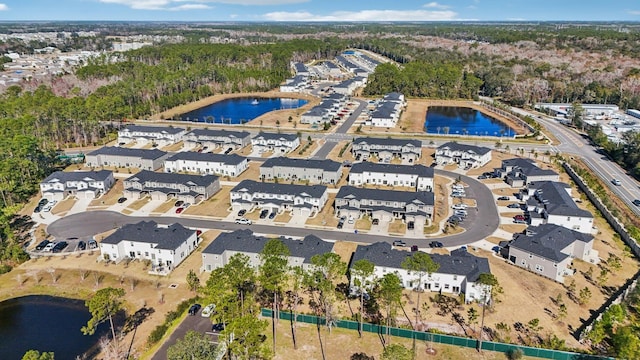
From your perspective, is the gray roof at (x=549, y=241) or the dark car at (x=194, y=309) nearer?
the dark car at (x=194, y=309)

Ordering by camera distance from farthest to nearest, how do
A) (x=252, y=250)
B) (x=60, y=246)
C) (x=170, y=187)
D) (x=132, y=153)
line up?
(x=132, y=153) < (x=170, y=187) < (x=60, y=246) < (x=252, y=250)

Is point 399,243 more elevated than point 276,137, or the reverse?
point 276,137

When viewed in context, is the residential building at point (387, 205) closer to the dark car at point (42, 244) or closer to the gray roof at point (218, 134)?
the dark car at point (42, 244)

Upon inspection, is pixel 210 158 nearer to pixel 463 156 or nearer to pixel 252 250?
pixel 252 250

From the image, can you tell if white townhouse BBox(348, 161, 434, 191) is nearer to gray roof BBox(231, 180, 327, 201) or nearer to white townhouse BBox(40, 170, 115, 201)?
gray roof BBox(231, 180, 327, 201)

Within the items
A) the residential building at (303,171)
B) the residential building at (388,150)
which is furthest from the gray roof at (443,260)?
the residential building at (388,150)

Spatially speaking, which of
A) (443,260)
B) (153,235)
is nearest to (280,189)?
(153,235)

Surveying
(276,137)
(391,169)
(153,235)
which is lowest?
(153,235)

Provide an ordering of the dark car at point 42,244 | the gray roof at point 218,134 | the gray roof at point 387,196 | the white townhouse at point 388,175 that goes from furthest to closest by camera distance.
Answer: the gray roof at point 218,134 → the white townhouse at point 388,175 → the gray roof at point 387,196 → the dark car at point 42,244

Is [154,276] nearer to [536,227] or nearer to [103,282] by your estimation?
[103,282]
